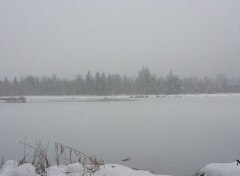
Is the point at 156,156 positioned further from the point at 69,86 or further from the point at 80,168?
the point at 69,86

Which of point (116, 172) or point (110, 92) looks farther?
point (110, 92)

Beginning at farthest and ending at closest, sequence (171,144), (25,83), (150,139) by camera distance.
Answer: (25,83)
(150,139)
(171,144)

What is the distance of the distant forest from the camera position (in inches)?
3907

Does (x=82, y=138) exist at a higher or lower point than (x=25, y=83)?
lower

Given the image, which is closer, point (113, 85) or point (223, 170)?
point (223, 170)

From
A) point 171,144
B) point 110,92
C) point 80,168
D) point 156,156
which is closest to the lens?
point 80,168

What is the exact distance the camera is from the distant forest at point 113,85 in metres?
99.2

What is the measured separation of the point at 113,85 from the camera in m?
104

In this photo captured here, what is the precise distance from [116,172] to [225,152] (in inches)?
212

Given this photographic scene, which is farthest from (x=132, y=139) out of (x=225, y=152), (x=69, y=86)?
(x=69, y=86)

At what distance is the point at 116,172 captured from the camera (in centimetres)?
530

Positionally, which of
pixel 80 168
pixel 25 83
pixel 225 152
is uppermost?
pixel 25 83

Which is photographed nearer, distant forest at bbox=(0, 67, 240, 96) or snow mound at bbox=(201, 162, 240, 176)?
snow mound at bbox=(201, 162, 240, 176)

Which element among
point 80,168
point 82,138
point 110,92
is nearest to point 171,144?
point 82,138
